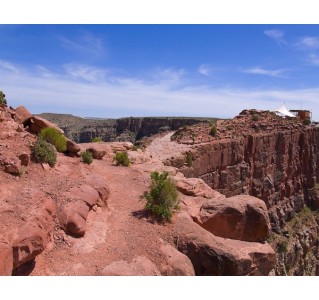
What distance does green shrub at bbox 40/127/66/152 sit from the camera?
13.2m

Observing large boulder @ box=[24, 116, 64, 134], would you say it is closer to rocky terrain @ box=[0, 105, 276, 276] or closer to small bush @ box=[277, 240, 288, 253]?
rocky terrain @ box=[0, 105, 276, 276]

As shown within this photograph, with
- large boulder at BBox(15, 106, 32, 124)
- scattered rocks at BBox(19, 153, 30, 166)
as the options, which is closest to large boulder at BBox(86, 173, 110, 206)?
scattered rocks at BBox(19, 153, 30, 166)

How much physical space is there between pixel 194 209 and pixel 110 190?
2922 mm

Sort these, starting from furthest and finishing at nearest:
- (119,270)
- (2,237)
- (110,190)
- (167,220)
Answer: (110,190) → (167,220) → (119,270) → (2,237)

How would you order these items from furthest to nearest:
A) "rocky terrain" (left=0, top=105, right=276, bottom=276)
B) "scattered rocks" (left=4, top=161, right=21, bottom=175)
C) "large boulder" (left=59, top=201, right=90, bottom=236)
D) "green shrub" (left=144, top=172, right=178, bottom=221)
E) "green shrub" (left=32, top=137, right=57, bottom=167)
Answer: "green shrub" (left=32, top=137, right=57, bottom=167), "green shrub" (left=144, top=172, right=178, bottom=221), "scattered rocks" (left=4, top=161, right=21, bottom=175), "large boulder" (left=59, top=201, right=90, bottom=236), "rocky terrain" (left=0, top=105, right=276, bottom=276)

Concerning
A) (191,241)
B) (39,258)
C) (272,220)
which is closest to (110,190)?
(191,241)

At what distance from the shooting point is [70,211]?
8703mm

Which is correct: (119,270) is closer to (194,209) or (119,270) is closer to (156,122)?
(194,209)

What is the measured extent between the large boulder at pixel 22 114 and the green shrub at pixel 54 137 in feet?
4.45

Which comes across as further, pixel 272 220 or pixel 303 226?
pixel 303 226

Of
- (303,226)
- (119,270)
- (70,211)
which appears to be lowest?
(303,226)

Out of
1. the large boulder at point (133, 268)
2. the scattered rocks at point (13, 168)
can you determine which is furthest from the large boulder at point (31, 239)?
the scattered rocks at point (13, 168)

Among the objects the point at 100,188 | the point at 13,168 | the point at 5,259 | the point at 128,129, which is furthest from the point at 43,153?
the point at 128,129

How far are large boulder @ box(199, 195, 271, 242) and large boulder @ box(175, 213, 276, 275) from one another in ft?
3.09
